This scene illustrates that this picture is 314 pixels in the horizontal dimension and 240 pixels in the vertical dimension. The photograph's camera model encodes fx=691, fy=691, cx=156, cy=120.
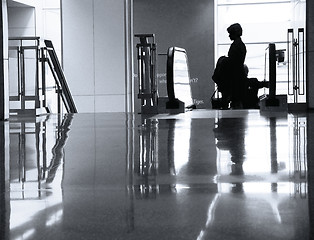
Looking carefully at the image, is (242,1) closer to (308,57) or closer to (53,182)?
(308,57)

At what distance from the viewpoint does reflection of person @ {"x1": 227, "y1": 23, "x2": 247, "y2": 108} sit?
11.6 m

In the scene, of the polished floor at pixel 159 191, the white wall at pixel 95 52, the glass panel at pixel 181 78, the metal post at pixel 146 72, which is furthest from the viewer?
the white wall at pixel 95 52

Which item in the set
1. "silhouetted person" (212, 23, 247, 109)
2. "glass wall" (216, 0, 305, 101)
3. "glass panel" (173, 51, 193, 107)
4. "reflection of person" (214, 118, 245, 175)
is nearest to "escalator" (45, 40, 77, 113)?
"glass panel" (173, 51, 193, 107)

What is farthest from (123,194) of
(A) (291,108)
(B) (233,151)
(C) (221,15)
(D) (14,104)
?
(C) (221,15)

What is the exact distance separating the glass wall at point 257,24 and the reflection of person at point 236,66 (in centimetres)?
1262

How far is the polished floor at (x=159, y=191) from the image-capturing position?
1631mm

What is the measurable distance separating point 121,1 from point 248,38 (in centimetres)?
954

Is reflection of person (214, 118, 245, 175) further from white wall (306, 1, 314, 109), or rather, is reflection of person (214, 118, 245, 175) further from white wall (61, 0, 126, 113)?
white wall (61, 0, 126, 113)

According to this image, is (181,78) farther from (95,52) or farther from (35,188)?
(35,188)

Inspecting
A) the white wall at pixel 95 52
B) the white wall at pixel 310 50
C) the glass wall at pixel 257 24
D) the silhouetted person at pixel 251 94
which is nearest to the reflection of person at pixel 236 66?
the silhouetted person at pixel 251 94

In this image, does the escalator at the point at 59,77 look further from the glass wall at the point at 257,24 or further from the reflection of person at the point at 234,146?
the glass wall at the point at 257,24

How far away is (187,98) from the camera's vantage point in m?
14.2

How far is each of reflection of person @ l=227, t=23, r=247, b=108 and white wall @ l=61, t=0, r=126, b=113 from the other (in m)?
4.81

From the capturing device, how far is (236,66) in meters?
12.0
